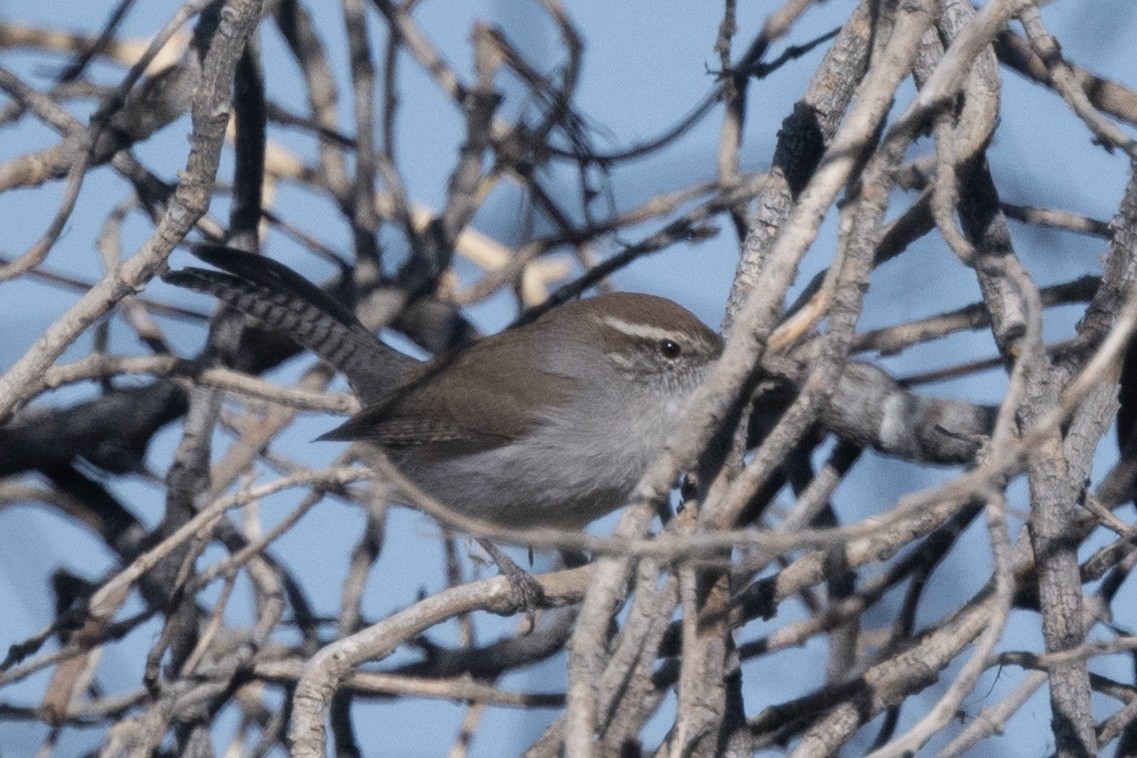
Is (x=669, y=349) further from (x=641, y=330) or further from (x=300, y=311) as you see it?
(x=300, y=311)

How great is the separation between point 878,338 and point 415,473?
178cm

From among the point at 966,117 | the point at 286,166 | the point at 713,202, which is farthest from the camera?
the point at 286,166

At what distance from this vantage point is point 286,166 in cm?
525

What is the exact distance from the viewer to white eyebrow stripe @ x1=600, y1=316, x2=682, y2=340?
4371 millimetres

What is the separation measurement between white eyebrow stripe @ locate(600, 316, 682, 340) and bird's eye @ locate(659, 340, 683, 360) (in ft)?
0.06

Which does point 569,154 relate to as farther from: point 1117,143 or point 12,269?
point 1117,143

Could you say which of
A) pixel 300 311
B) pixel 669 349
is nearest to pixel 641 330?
pixel 669 349

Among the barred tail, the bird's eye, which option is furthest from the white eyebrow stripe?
the barred tail

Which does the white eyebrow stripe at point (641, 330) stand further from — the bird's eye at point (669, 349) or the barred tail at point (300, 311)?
the barred tail at point (300, 311)

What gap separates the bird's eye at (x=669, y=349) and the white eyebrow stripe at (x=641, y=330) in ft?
0.06

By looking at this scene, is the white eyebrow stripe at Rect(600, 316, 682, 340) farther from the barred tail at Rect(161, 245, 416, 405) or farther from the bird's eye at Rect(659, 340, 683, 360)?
the barred tail at Rect(161, 245, 416, 405)

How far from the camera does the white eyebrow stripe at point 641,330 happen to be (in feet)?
14.3

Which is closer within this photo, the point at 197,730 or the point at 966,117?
the point at 966,117

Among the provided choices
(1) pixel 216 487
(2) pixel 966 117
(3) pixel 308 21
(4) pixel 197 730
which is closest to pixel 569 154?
(3) pixel 308 21
